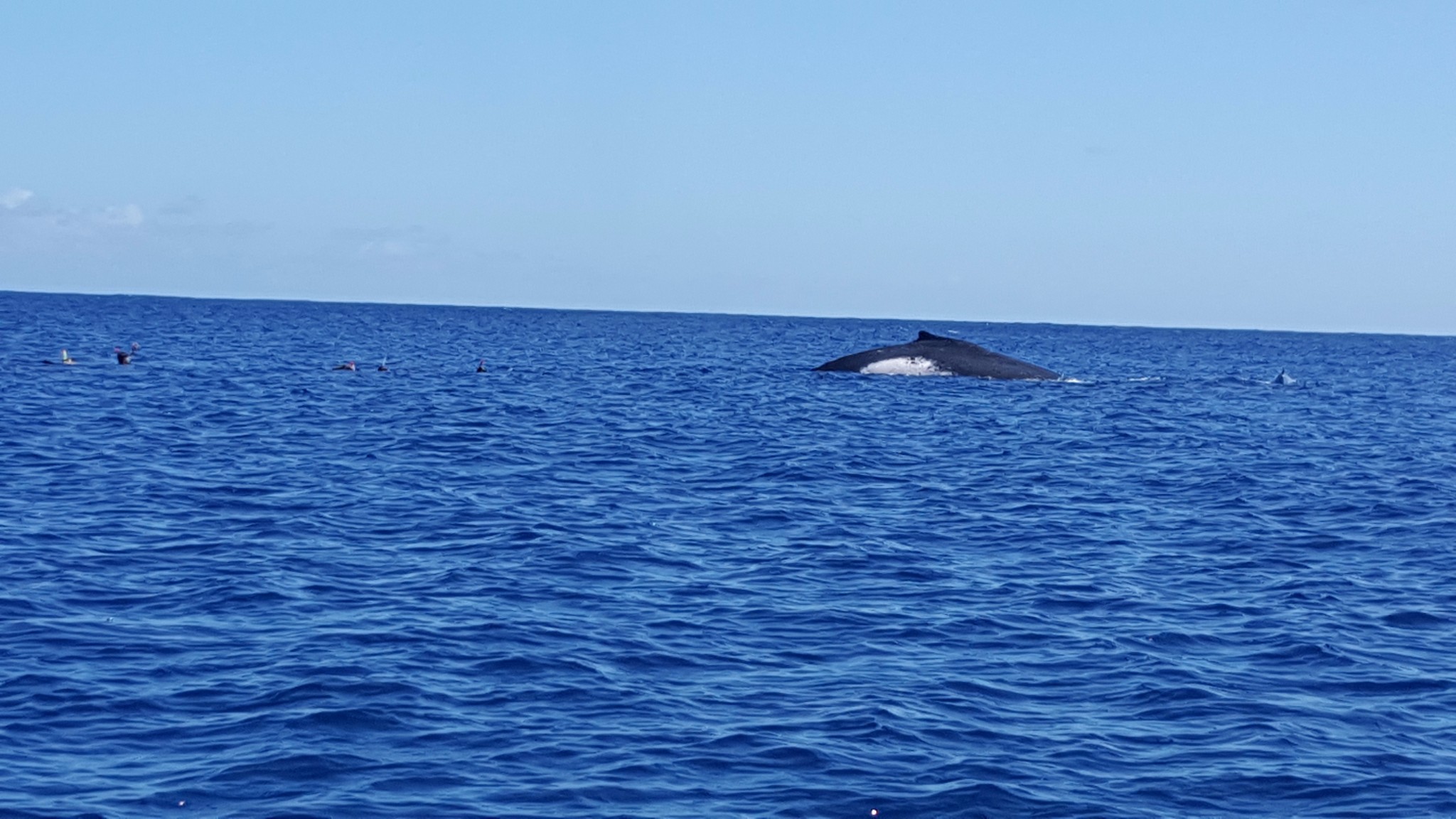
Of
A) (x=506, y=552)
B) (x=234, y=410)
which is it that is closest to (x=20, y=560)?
(x=506, y=552)

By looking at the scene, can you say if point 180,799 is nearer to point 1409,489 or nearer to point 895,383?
point 1409,489

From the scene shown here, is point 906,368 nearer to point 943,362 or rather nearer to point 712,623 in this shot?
point 943,362

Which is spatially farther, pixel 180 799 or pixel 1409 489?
pixel 1409 489

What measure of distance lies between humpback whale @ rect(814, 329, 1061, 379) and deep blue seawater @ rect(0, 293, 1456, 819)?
17098mm

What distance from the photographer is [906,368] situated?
56906mm

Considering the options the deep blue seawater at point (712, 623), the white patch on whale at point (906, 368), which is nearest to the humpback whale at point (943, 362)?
the white patch on whale at point (906, 368)

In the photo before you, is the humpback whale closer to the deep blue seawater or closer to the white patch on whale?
the white patch on whale

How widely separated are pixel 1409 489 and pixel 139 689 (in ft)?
80.5

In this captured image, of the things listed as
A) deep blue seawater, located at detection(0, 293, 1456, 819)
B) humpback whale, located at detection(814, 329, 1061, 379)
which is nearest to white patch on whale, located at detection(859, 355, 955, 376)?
humpback whale, located at detection(814, 329, 1061, 379)

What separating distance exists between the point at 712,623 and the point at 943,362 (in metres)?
41.0

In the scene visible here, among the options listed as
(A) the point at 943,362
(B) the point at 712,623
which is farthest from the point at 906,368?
(B) the point at 712,623

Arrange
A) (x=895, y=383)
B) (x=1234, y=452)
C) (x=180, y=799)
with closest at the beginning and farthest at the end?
(x=180, y=799) < (x=1234, y=452) < (x=895, y=383)

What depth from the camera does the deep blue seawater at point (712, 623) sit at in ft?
38.9

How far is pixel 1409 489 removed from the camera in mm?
30234
